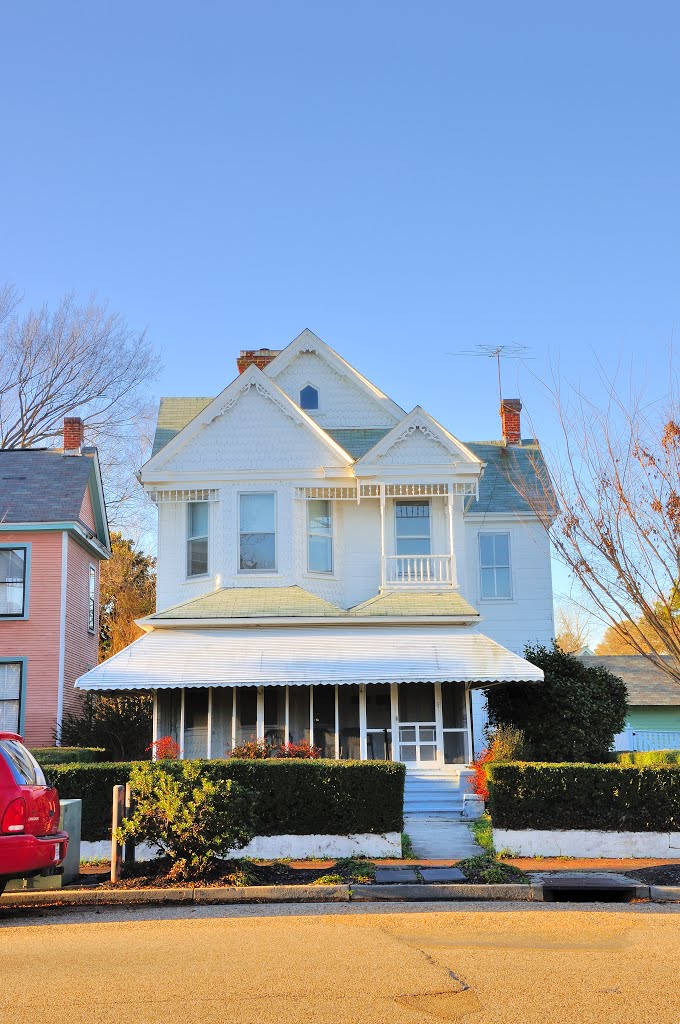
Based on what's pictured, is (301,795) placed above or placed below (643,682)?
below

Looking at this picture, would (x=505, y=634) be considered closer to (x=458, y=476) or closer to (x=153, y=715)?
(x=458, y=476)

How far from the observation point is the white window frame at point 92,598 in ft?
90.4

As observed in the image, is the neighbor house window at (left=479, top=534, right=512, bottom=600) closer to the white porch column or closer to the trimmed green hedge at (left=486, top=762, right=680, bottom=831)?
the white porch column

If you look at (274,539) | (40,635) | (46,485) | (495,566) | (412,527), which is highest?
(46,485)

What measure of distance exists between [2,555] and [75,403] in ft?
55.1

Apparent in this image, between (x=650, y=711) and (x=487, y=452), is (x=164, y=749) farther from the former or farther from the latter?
(x=650, y=711)

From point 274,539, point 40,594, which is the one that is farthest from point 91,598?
point 274,539

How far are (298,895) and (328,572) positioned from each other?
12568 mm

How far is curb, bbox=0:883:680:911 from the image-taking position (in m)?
11.8

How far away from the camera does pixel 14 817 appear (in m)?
10.7

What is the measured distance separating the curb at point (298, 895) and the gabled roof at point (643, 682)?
2464cm

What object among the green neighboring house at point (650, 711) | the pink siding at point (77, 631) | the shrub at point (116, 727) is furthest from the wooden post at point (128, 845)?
the green neighboring house at point (650, 711)

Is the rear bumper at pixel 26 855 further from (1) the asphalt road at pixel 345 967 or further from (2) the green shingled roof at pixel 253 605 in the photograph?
(2) the green shingled roof at pixel 253 605

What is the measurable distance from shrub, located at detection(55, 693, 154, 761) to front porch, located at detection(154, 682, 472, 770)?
1409mm
